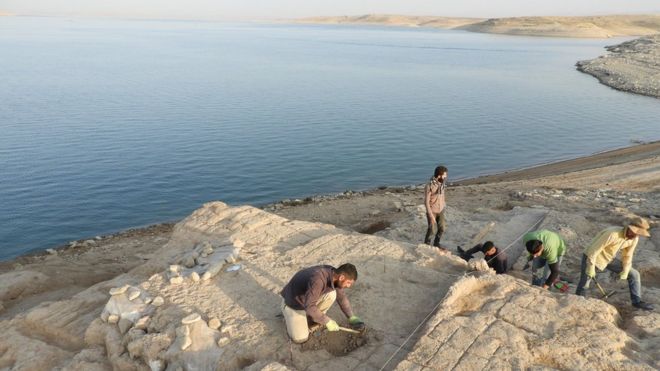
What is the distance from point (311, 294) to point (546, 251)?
16.0 feet

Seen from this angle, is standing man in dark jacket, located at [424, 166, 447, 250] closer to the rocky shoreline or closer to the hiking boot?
the hiking boot

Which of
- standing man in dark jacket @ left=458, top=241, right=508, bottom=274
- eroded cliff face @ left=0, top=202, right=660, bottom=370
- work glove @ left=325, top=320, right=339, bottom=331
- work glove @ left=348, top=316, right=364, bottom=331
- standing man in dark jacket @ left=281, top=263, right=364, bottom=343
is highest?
standing man in dark jacket @ left=281, top=263, right=364, bottom=343

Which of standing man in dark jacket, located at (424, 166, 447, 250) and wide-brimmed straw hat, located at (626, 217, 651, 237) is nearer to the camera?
wide-brimmed straw hat, located at (626, 217, 651, 237)

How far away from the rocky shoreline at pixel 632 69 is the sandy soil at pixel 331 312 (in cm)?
4342

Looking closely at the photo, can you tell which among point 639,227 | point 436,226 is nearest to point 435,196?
point 436,226

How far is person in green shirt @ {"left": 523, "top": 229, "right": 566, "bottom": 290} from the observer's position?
339 inches

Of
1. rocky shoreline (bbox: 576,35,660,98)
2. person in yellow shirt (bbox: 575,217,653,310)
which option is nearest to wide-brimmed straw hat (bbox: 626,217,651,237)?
person in yellow shirt (bbox: 575,217,653,310)

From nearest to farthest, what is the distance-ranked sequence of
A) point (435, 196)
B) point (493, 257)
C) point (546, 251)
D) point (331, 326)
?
1. point (331, 326)
2. point (546, 251)
3. point (493, 257)
4. point (435, 196)

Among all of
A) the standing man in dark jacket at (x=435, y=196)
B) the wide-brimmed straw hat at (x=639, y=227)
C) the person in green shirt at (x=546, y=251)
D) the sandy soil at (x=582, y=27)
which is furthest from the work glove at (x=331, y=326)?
the sandy soil at (x=582, y=27)

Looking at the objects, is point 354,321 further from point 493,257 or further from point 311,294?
point 493,257

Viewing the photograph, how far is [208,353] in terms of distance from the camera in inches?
279

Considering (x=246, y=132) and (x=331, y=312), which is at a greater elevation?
(x=331, y=312)

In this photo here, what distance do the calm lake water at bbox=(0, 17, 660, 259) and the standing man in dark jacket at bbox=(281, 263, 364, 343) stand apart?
1532 cm

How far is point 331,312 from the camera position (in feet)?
25.5
